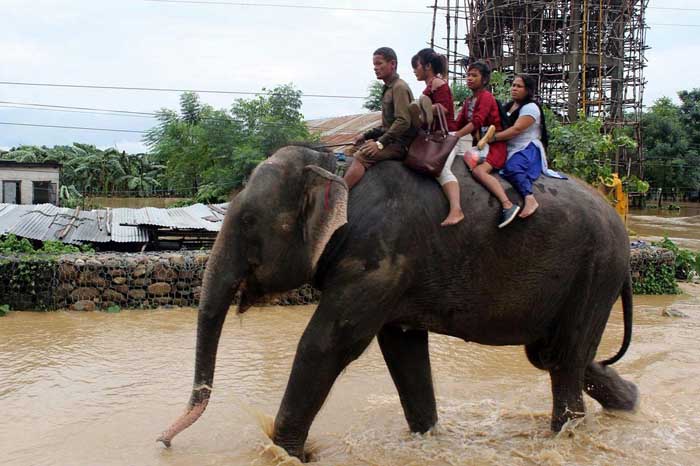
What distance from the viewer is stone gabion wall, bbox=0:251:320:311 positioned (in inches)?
388

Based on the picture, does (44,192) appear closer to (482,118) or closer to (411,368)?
(411,368)

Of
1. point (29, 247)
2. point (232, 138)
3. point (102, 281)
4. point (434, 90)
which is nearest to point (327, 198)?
point (434, 90)

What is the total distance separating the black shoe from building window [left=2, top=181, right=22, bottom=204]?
24.0 m

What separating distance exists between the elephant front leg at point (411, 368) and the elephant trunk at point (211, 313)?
3.78ft

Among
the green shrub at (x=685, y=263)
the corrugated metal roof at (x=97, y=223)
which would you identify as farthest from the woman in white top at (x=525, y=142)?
the green shrub at (x=685, y=263)

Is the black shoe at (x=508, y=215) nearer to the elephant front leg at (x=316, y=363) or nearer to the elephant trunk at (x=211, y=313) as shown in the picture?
the elephant front leg at (x=316, y=363)

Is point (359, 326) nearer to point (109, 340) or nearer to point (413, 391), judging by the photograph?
point (413, 391)

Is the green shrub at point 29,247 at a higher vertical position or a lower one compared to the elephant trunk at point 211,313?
lower

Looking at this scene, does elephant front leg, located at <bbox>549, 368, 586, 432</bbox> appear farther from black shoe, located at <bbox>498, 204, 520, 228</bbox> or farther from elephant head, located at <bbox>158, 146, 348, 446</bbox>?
elephant head, located at <bbox>158, 146, 348, 446</bbox>

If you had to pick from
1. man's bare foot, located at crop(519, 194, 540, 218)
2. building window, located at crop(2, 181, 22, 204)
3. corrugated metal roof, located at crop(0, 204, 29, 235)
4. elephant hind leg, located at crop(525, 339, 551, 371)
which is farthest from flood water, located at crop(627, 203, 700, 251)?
building window, located at crop(2, 181, 22, 204)

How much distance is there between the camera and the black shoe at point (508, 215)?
13.5 feet

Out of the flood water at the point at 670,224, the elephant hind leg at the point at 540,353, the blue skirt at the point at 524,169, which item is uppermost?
the blue skirt at the point at 524,169

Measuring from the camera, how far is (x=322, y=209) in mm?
3803

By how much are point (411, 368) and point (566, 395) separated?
103 cm
